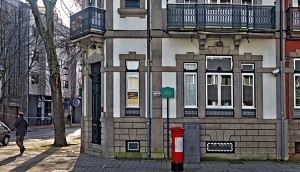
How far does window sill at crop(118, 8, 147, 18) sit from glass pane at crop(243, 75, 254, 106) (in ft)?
16.0

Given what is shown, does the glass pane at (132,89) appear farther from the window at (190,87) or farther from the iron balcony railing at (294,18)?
the iron balcony railing at (294,18)

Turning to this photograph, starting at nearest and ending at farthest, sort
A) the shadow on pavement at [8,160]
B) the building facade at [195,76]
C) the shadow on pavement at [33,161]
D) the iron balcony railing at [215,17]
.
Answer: the shadow on pavement at [33,161]
the shadow on pavement at [8,160]
the iron balcony railing at [215,17]
the building facade at [195,76]

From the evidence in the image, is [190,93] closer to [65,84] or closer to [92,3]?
[92,3]

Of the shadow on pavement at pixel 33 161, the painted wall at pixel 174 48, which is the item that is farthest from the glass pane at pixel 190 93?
the shadow on pavement at pixel 33 161

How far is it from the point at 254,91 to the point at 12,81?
32.3 m

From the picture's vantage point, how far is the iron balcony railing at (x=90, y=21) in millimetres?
16906

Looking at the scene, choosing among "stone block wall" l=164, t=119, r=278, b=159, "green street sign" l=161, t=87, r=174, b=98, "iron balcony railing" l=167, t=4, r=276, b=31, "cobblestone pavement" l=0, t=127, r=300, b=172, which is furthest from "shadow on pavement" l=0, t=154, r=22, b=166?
"iron balcony railing" l=167, t=4, r=276, b=31

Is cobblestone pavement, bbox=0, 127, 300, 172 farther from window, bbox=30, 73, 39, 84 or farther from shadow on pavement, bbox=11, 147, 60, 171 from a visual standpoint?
window, bbox=30, 73, 39, 84

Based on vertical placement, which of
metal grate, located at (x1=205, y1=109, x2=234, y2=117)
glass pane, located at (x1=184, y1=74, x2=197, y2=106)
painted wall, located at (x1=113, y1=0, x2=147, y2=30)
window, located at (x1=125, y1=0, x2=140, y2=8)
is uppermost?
window, located at (x1=125, y1=0, x2=140, y2=8)

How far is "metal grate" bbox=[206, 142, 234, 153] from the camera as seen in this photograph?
664 inches

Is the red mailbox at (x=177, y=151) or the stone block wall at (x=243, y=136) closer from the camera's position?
the red mailbox at (x=177, y=151)

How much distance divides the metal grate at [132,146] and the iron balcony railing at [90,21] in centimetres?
460

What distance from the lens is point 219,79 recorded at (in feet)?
56.5

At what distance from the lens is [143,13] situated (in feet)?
56.3
